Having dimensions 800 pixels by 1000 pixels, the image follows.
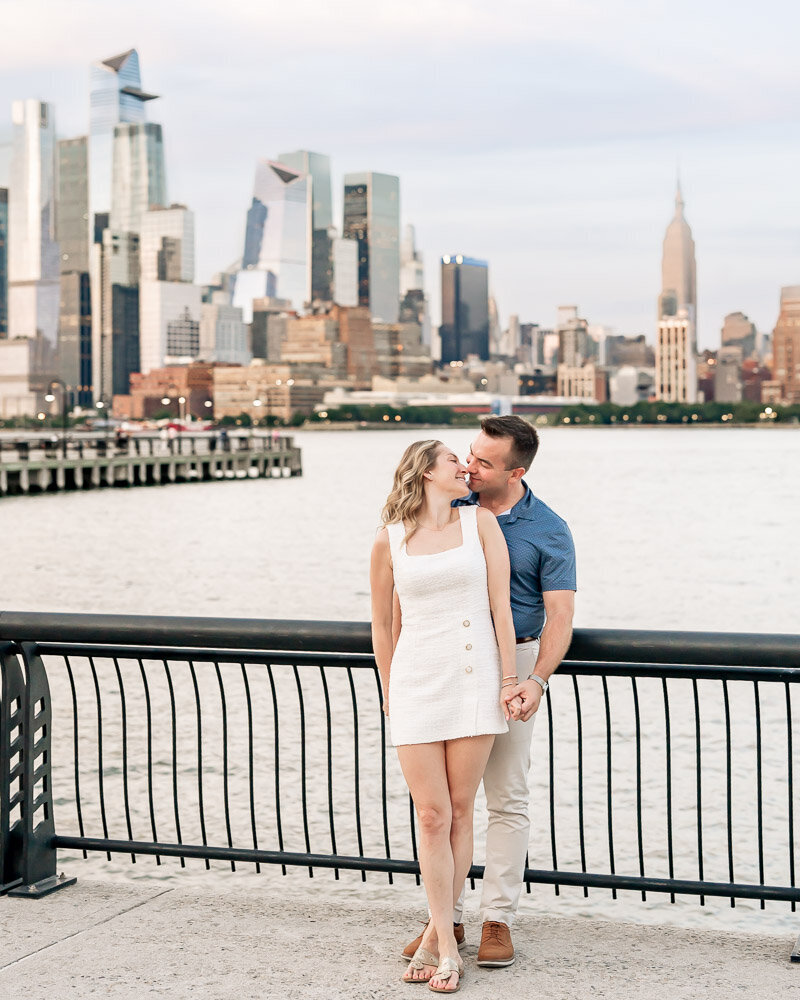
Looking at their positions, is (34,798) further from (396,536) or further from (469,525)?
(469,525)

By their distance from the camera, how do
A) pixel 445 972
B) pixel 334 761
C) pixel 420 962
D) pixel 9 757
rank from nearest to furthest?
pixel 445 972 < pixel 420 962 < pixel 9 757 < pixel 334 761

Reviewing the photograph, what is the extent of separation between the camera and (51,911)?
6035mm

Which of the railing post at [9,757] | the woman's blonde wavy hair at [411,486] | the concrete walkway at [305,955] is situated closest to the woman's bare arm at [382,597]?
the woman's blonde wavy hair at [411,486]

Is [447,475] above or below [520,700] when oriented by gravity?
above

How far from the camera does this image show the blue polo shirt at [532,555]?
5297 mm

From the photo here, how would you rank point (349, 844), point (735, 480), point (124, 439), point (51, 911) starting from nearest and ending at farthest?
point (51, 911)
point (349, 844)
point (124, 439)
point (735, 480)

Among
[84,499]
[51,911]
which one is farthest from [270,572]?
[51,911]

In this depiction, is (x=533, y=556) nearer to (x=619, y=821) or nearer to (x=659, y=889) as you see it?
(x=659, y=889)

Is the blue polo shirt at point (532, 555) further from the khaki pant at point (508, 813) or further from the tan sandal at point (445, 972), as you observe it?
the tan sandal at point (445, 972)

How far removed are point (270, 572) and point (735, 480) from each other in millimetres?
73822

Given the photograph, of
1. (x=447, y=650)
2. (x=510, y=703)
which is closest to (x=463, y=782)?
(x=510, y=703)

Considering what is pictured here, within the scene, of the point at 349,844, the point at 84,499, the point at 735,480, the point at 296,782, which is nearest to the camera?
the point at 349,844

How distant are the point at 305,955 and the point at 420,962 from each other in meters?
0.53

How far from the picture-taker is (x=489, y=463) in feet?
17.2
